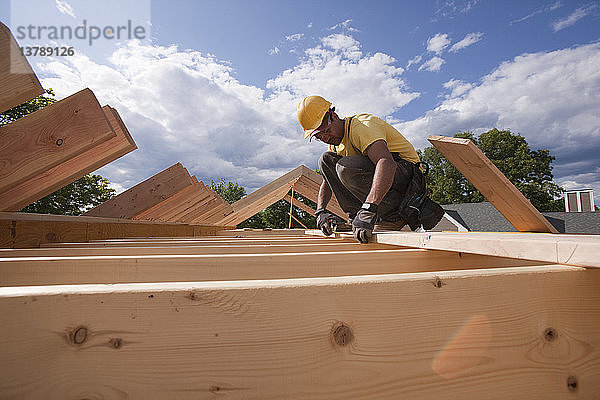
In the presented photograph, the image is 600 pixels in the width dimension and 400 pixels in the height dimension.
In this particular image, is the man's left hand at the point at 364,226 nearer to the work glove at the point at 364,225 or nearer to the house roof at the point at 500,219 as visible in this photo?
the work glove at the point at 364,225

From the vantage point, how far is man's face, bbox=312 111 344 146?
3238 millimetres

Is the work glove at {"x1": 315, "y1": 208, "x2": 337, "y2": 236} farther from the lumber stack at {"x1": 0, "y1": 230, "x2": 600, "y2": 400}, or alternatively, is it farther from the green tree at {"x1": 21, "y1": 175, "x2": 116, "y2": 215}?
the green tree at {"x1": 21, "y1": 175, "x2": 116, "y2": 215}

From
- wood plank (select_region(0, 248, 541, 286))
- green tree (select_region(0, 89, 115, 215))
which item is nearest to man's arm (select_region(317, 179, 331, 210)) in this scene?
wood plank (select_region(0, 248, 541, 286))

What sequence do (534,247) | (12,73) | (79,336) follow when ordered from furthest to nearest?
Answer: (12,73), (534,247), (79,336)

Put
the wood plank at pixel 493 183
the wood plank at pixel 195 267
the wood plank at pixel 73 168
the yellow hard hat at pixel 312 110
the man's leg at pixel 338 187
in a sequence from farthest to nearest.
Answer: the man's leg at pixel 338 187 → the yellow hard hat at pixel 312 110 → the wood plank at pixel 73 168 → the wood plank at pixel 493 183 → the wood plank at pixel 195 267

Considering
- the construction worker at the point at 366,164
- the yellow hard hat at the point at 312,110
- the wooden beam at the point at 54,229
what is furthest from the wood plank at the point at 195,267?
the yellow hard hat at the point at 312,110

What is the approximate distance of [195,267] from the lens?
1059 mm

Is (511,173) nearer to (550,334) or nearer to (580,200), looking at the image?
(580,200)

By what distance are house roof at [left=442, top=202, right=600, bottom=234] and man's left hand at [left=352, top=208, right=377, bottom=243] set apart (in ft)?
55.8

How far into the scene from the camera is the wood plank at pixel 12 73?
1384 millimetres

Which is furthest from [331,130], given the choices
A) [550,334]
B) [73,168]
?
[550,334]

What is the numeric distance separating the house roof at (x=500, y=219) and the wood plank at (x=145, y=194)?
16.9 metres

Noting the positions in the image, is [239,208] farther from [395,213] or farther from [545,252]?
[545,252]

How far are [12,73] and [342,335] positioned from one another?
5.91ft
